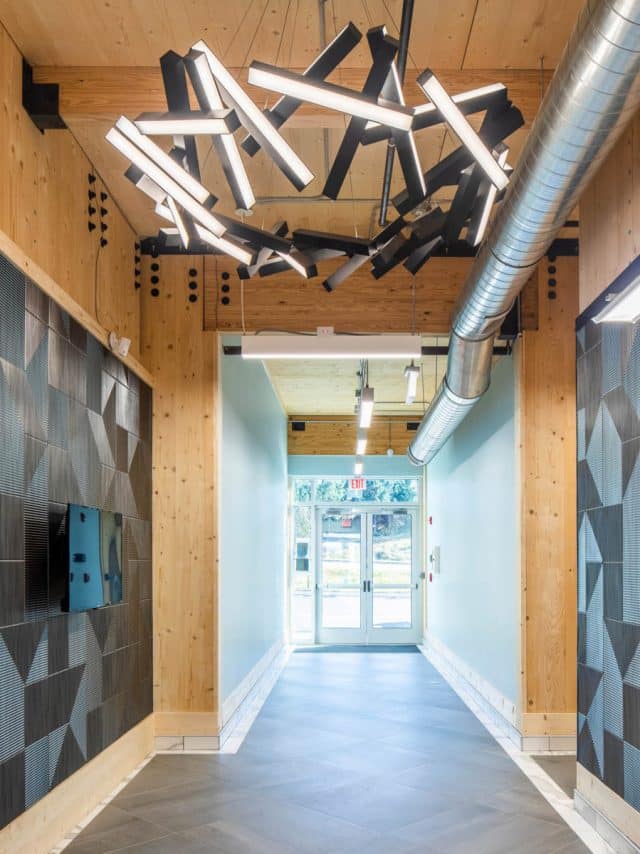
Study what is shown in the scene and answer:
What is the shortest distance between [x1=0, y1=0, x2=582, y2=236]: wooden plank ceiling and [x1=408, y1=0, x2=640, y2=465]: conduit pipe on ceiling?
740 mm

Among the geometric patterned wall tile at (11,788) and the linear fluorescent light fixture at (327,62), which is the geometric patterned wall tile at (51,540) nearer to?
the geometric patterned wall tile at (11,788)

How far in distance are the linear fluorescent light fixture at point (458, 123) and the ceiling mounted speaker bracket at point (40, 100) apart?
216 cm

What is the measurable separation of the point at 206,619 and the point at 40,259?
3190mm

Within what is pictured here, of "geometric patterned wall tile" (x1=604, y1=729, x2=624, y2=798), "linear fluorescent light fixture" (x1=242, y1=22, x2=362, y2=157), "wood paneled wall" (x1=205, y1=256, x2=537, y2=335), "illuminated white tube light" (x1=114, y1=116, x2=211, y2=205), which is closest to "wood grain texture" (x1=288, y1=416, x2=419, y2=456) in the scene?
"wood paneled wall" (x1=205, y1=256, x2=537, y2=335)

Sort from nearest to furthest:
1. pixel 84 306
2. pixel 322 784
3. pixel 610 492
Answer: pixel 610 492 < pixel 84 306 < pixel 322 784

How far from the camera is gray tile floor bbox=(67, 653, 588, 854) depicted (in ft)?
14.8

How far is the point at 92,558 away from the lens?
15.1ft

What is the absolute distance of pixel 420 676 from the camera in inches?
412

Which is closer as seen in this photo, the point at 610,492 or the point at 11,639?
the point at 11,639

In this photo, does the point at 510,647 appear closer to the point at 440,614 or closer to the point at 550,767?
the point at 550,767

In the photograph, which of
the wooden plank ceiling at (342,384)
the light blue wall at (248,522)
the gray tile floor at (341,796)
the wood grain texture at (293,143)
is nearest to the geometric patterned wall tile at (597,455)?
the wood grain texture at (293,143)

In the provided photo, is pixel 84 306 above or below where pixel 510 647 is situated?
above

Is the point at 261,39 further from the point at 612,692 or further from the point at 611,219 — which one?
the point at 612,692

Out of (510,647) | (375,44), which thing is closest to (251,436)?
(510,647)
